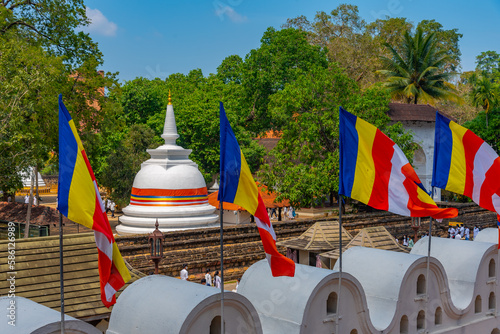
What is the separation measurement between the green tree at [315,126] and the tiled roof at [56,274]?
18.0m

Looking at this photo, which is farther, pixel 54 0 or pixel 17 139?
pixel 54 0

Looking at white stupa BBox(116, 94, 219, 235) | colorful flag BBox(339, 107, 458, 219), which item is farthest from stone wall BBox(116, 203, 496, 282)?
colorful flag BBox(339, 107, 458, 219)

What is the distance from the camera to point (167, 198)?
27.6m

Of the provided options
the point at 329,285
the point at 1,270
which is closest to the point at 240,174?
the point at 329,285

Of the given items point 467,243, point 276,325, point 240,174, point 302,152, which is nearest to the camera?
point 240,174

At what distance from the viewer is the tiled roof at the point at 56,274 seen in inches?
481

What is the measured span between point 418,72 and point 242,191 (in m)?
41.2

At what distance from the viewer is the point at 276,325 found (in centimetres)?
1056

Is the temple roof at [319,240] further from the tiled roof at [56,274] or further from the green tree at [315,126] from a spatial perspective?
the green tree at [315,126]

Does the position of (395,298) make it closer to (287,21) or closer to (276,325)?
(276,325)

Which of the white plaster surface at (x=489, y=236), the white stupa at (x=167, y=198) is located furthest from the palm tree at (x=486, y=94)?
the white plaster surface at (x=489, y=236)

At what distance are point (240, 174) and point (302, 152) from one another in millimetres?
22498

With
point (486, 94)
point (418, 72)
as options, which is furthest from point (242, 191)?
point (418, 72)

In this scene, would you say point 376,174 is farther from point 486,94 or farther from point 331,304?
point 486,94
